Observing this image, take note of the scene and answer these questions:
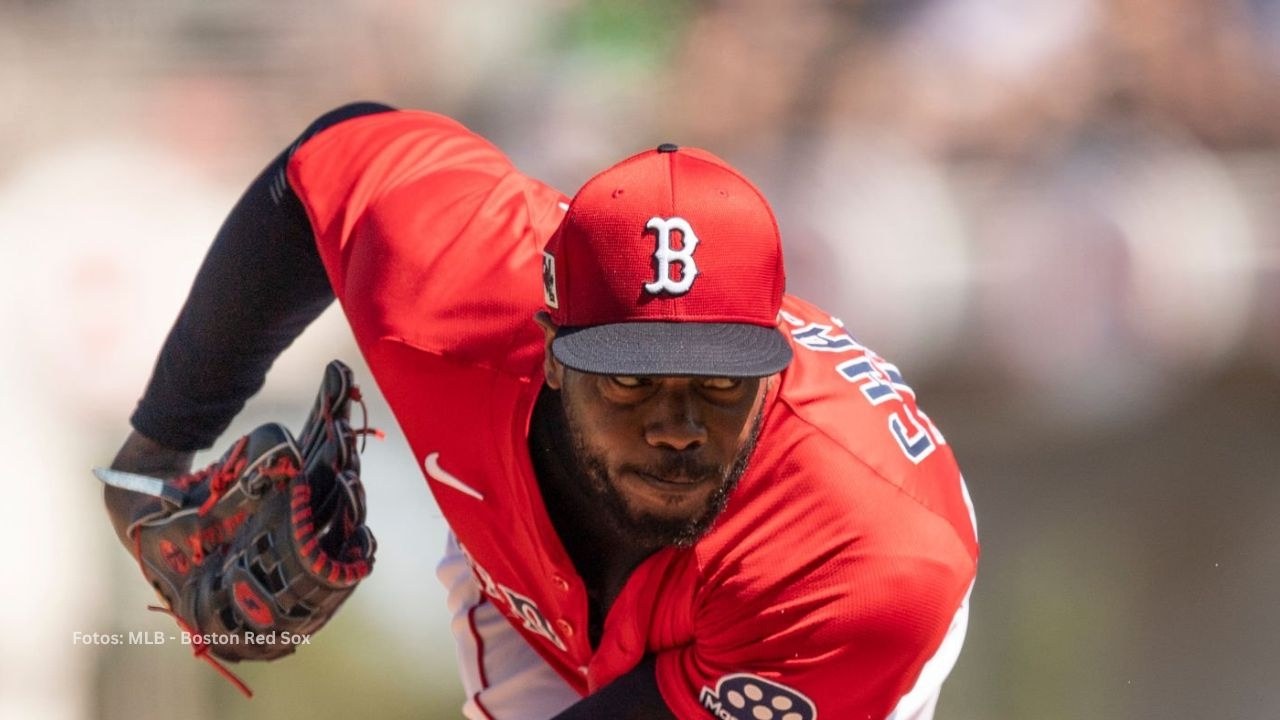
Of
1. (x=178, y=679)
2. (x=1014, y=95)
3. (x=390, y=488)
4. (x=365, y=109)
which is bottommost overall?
(x=178, y=679)

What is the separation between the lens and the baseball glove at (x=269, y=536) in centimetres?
216

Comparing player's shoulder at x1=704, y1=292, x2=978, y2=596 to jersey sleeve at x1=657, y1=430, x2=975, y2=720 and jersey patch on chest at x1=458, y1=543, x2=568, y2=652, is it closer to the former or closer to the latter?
jersey sleeve at x1=657, y1=430, x2=975, y2=720

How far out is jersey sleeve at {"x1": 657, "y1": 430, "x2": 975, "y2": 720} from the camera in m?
1.60

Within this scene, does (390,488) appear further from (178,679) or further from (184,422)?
(184,422)

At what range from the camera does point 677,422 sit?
59.7 inches

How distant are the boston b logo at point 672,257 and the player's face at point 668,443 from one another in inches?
4.0

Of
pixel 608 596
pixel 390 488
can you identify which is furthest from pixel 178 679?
pixel 608 596

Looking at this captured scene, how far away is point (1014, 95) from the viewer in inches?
143

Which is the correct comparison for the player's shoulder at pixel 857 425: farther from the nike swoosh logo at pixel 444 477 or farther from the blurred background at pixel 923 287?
the blurred background at pixel 923 287

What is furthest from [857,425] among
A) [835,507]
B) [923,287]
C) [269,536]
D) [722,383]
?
[923,287]

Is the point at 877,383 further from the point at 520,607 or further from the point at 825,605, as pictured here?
the point at 520,607

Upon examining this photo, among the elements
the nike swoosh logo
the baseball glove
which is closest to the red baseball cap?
the nike swoosh logo

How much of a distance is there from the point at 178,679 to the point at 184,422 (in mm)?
1330

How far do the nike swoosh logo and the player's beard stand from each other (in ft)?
0.80
